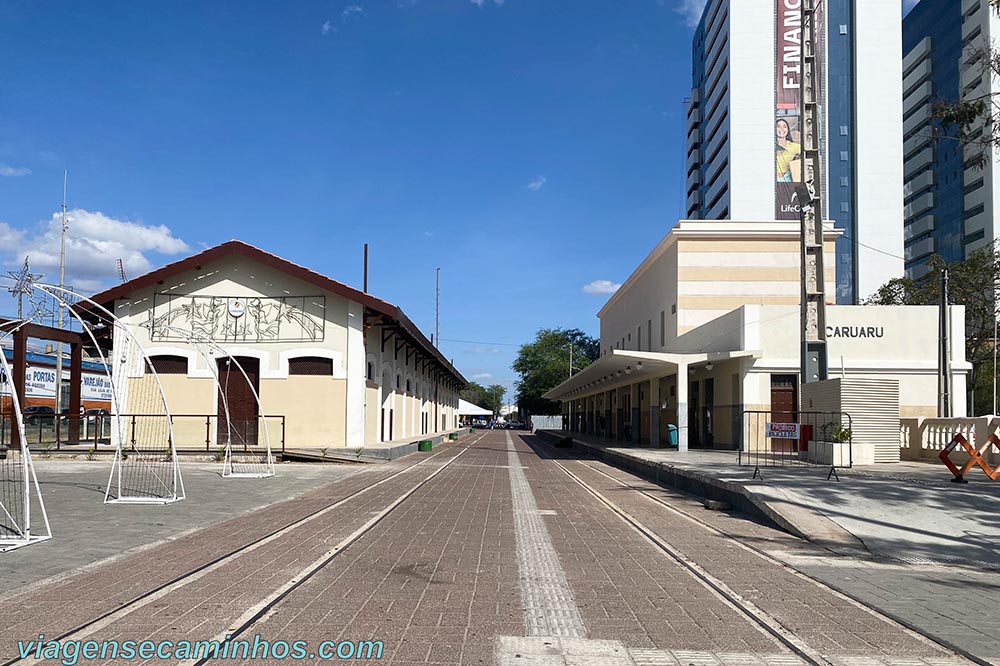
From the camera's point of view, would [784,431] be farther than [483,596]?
Yes

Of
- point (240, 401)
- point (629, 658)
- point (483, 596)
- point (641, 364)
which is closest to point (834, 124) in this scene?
point (641, 364)

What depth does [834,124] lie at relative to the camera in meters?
91.1

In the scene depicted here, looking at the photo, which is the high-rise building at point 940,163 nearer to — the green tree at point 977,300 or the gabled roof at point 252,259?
the green tree at point 977,300

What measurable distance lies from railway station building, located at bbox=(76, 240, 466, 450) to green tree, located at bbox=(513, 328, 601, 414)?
7467 cm

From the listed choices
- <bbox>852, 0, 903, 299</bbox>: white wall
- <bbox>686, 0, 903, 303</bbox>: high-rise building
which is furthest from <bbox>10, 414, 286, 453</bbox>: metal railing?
<bbox>852, 0, 903, 299</bbox>: white wall

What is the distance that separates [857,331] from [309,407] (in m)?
20.4

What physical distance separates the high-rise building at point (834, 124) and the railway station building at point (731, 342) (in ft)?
130

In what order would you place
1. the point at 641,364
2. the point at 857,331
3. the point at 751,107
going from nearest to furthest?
the point at 857,331
the point at 641,364
the point at 751,107

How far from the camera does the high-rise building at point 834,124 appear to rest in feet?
285

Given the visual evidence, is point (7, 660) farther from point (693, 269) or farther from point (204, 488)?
point (693, 269)

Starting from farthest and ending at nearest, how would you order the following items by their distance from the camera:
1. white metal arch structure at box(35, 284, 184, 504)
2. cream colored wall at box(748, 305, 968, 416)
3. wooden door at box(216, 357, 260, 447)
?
wooden door at box(216, 357, 260, 447), cream colored wall at box(748, 305, 968, 416), white metal arch structure at box(35, 284, 184, 504)

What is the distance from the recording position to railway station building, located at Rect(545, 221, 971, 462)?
29.4 meters

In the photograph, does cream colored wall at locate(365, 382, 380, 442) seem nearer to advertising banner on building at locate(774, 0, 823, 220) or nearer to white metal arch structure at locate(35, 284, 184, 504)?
white metal arch structure at locate(35, 284, 184, 504)

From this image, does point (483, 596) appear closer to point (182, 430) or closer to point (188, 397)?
point (182, 430)
